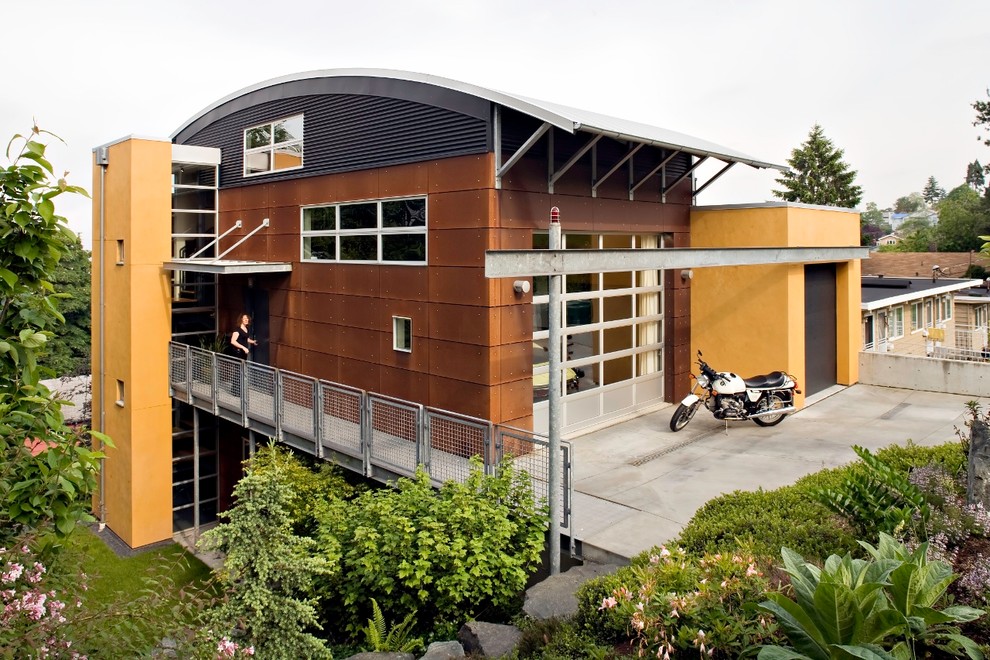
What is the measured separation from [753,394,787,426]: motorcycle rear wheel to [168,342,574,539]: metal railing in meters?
4.46

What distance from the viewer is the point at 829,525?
21.6 ft

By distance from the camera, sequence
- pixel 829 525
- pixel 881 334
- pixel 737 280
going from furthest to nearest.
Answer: pixel 881 334 → pixel 737 280 → pixel 829 525

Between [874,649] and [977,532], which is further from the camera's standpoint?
[977,532]

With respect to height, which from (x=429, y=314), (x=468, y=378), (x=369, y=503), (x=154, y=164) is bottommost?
(x=369, y=503)

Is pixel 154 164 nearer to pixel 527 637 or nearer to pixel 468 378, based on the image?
pixel 468 378

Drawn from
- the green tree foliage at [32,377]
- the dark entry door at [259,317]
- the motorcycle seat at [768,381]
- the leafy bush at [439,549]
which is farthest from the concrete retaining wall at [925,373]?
the green tree foliage at [32,377]

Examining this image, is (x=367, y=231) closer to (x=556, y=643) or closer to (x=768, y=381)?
(x=768, y=381)

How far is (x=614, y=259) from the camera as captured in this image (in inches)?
337

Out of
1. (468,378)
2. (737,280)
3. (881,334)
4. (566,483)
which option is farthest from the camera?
(881,334)

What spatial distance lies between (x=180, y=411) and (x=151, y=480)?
1.51 meters

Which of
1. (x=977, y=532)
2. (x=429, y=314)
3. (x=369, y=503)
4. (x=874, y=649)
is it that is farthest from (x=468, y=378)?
(x=874, y=649)

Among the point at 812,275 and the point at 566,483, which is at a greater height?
the point at 812,275

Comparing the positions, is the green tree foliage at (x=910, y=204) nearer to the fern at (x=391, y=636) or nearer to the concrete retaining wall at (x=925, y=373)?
the concrete retaining wall at (x=925, y=373)

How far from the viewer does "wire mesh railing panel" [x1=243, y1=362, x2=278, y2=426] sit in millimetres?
12078
